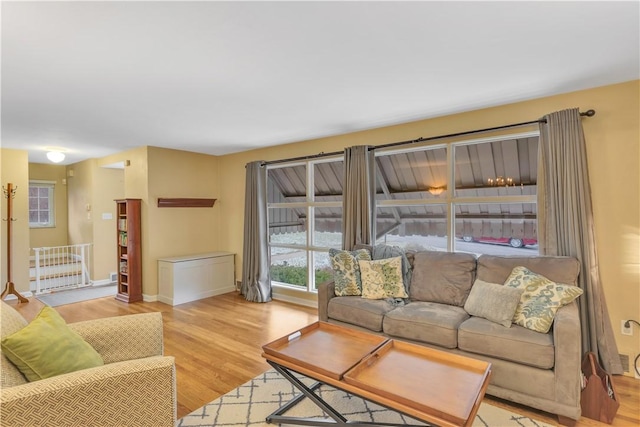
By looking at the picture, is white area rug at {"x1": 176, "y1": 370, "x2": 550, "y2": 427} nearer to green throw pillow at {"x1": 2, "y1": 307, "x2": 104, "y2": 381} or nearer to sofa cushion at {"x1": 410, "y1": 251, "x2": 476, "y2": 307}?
green throw pillow at {"x1": 2, "y1": 307, "x2": 104, "y2": 381}

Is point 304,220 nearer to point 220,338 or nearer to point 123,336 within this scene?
point 220,338

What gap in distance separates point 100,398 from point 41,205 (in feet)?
26.2

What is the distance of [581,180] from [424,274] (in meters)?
1.59

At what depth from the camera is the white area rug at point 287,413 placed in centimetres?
214

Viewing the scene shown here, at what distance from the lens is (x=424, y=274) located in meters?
3.35

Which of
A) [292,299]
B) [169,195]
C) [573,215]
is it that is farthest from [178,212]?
[573,215]

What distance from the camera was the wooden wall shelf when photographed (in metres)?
5.23

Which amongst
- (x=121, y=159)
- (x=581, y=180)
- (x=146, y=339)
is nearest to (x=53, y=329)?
(x=146, y=339)

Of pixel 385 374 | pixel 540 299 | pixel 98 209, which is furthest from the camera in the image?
pixel 98 209

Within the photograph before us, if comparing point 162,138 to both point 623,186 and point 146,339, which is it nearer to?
point 146,339

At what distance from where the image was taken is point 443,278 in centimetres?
322

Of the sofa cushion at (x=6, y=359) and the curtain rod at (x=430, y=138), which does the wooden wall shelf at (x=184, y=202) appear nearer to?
the curtain rod at (x=430, y=138)

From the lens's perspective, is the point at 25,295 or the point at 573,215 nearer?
the point at 573,215

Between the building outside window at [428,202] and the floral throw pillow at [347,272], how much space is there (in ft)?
2.70
